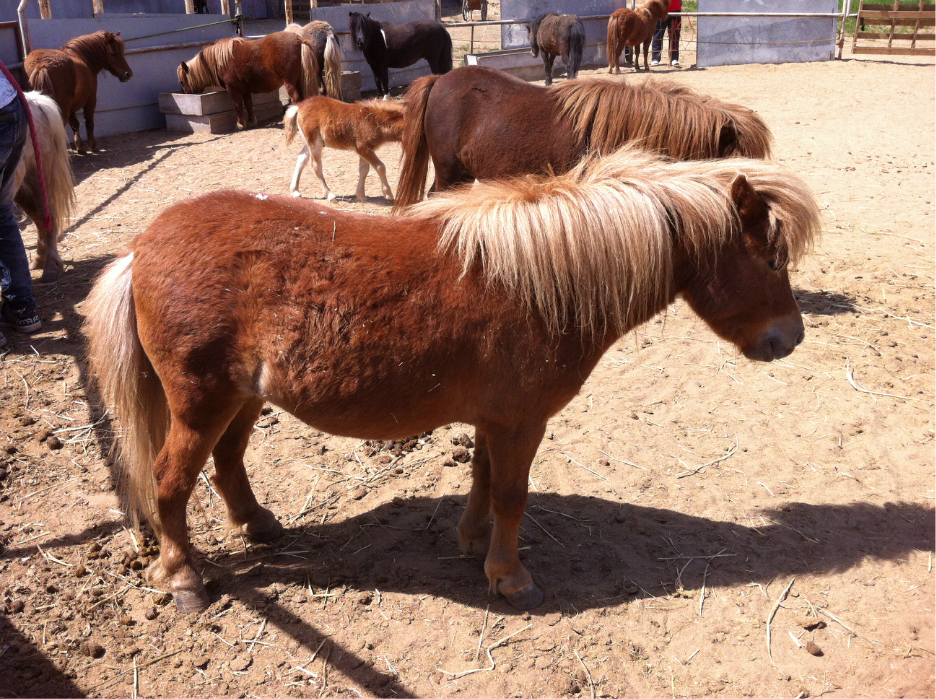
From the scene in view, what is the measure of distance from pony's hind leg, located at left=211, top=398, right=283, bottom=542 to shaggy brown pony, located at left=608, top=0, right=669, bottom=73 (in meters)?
16.3

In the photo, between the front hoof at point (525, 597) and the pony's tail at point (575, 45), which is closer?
the front hoof at point (525, 597)

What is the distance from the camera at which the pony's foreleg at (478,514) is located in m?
3.01

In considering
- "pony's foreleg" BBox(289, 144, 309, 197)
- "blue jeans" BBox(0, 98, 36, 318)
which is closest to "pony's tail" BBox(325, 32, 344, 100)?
"pony's foreleg" BBox(289, 144, 309, 197)

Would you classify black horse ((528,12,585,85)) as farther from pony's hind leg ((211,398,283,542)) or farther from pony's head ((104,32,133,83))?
pony's hind leg ((211,398,283,542))

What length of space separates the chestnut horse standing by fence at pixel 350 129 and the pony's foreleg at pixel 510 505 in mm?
5814

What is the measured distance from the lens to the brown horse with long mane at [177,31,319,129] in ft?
38.5

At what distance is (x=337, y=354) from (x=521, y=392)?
68 cm

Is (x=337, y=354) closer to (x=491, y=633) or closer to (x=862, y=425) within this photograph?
(x=491, y=633)

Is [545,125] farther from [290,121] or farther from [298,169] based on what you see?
[290,121]

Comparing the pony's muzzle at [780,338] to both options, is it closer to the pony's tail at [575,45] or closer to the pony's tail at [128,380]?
the pony's tail at [128,380]

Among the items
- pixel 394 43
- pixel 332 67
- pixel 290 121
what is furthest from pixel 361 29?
pixel 290 121

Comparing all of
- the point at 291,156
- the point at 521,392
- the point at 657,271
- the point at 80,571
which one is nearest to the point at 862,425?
the point at 657,271

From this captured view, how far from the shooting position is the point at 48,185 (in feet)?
19.1

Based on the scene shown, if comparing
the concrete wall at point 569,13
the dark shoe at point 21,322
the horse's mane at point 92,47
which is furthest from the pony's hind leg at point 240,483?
the concrete wall at point 569,13
